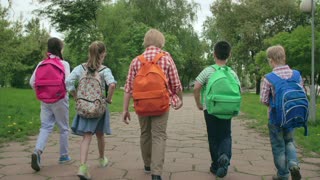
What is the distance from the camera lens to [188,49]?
51781 mm

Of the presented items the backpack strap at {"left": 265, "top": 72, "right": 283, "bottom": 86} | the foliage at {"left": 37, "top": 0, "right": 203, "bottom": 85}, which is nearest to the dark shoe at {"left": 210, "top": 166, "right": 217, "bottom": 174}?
the backpack strap at {"left": 265, "top": 72, "right": 283, "bottom": 86}

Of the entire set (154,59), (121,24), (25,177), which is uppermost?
(121,24)

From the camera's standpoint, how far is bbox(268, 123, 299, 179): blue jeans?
501 centimetres

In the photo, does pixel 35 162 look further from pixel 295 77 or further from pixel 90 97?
pixel 295 77

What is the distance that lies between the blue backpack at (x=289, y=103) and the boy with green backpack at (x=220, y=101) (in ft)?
1.43

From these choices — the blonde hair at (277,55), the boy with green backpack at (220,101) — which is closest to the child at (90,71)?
the boy with green backpack at (220,101)

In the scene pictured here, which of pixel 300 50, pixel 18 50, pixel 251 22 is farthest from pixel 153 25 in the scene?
pixel 300 50

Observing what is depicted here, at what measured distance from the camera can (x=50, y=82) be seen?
19.0ft

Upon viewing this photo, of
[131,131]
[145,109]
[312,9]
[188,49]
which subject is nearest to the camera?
[145,109]

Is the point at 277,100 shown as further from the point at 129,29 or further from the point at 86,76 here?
the point at 129,29

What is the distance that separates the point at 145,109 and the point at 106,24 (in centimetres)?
3542

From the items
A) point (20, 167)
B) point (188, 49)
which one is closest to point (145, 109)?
point (20, 167)

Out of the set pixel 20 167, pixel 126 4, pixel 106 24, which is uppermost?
pixel 126 4

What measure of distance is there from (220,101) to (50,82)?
89.2 inches
